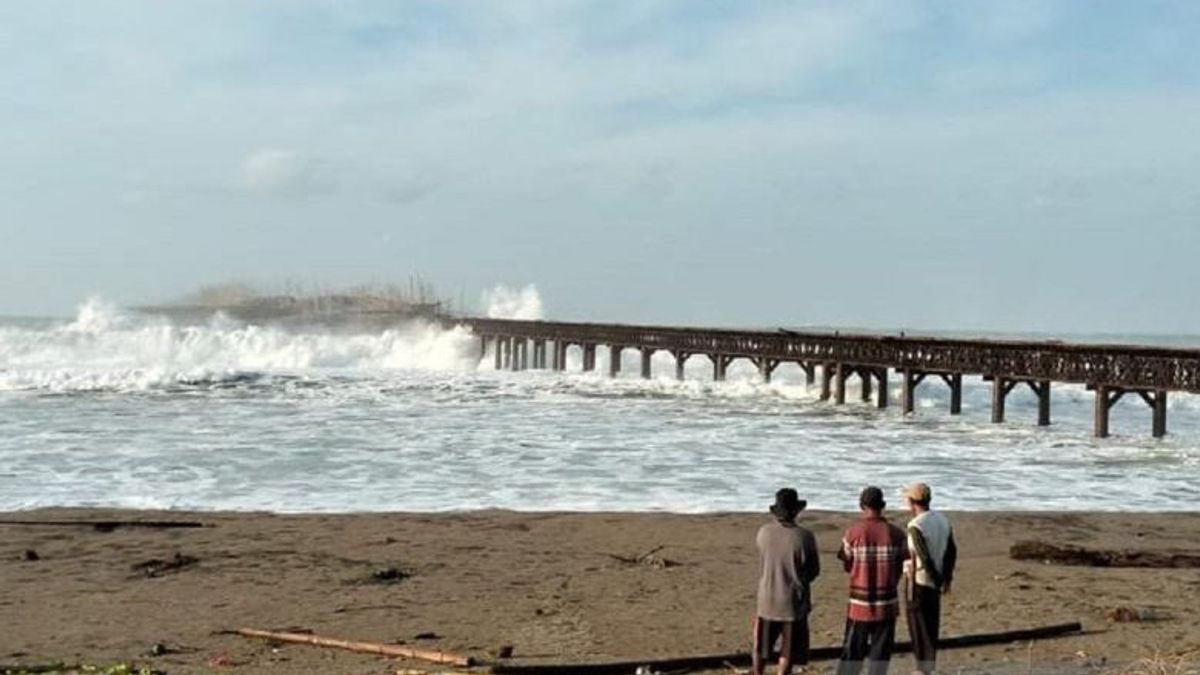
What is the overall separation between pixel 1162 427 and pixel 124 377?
40.7 metres

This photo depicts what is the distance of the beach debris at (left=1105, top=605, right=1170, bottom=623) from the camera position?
457 inches

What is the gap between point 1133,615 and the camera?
11648 mm

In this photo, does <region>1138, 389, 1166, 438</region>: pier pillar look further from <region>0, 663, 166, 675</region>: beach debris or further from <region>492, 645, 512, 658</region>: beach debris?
<region>0, 663, 166, 675</region>: beach debris

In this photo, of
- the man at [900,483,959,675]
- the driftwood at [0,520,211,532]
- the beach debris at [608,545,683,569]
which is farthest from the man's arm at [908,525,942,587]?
the driftwood at [0,520,211,532]

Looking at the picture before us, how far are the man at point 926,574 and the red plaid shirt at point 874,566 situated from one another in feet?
1.00

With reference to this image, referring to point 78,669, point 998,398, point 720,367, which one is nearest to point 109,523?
point 78,669

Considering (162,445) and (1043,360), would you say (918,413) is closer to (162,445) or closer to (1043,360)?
(1043,360)

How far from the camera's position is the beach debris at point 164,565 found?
1398cm

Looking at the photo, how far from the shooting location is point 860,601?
8.55 m

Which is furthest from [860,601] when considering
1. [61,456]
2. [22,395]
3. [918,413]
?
[22,395]

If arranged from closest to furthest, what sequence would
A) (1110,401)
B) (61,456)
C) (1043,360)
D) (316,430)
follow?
(61,456), (316,430), (1110,401), (1043,360)

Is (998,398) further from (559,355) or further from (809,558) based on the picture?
(559,355)

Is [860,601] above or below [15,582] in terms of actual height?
above

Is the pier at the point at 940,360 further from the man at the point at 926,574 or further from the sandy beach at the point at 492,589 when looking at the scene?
the man at the point at 926,574
